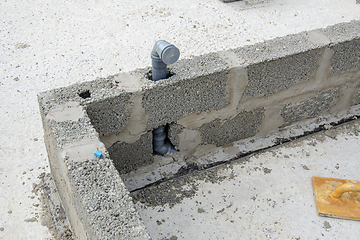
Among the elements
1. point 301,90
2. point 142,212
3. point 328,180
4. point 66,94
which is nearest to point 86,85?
point 66,94

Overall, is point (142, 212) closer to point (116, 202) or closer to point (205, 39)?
point (116, 202)

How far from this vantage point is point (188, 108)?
3.23 meters

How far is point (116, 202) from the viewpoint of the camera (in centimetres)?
212

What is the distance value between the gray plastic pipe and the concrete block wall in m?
0.09

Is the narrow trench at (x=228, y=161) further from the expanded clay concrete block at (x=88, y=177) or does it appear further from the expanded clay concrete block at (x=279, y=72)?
the expanded clay concrete block at (x=88, y=177)

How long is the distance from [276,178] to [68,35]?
382cm

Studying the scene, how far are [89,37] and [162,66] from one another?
286cm

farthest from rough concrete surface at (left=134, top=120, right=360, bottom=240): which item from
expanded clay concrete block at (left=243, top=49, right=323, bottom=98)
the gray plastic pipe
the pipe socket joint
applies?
the pipe socket joint

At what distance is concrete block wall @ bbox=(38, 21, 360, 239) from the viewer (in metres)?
2.29

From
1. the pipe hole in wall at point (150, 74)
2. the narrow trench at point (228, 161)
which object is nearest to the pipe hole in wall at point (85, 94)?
Answer: the pipe hole in wall at point (150, 74)

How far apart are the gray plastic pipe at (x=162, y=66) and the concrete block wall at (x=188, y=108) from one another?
0.09m

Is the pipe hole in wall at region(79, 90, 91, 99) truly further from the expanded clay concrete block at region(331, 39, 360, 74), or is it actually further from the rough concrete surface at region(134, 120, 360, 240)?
the expanded clay concrete block at region(331, 39, 360, 74)

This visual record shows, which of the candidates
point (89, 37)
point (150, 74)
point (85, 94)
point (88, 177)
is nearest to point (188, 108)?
point (150, 74)

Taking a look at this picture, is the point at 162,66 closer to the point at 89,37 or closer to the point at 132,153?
the point at 132,153
